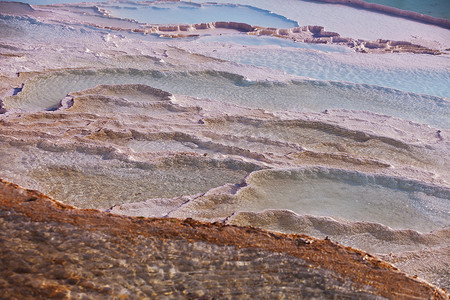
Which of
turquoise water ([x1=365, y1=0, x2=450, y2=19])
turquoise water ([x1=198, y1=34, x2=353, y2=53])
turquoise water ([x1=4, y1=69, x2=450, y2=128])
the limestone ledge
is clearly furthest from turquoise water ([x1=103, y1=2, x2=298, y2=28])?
turquoise water ([x1=365, y1=0, x2=450, y2=19])

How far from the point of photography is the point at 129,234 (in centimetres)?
172

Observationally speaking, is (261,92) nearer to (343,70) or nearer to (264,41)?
(343,70)

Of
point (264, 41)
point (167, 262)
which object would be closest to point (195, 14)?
point (264, 41)

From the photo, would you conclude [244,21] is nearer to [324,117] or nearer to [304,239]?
[324,117]

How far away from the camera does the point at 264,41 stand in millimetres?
6039

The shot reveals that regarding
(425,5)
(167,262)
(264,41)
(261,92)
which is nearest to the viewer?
(167,262)

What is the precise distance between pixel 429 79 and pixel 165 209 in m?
3.74

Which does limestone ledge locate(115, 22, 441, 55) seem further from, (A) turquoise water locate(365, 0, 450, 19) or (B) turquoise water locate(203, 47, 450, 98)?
(A) turquoise water locate(365, 0, 450, 19)

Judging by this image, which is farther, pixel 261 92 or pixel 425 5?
pixel 425 5

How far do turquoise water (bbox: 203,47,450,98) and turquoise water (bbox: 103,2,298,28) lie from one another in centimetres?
185

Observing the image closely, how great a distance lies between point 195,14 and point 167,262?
637cm

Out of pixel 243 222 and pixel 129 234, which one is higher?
pixel 129 234

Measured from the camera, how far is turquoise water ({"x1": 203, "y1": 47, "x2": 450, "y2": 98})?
4836 mm

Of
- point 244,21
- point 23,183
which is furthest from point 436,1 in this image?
point 23,183
